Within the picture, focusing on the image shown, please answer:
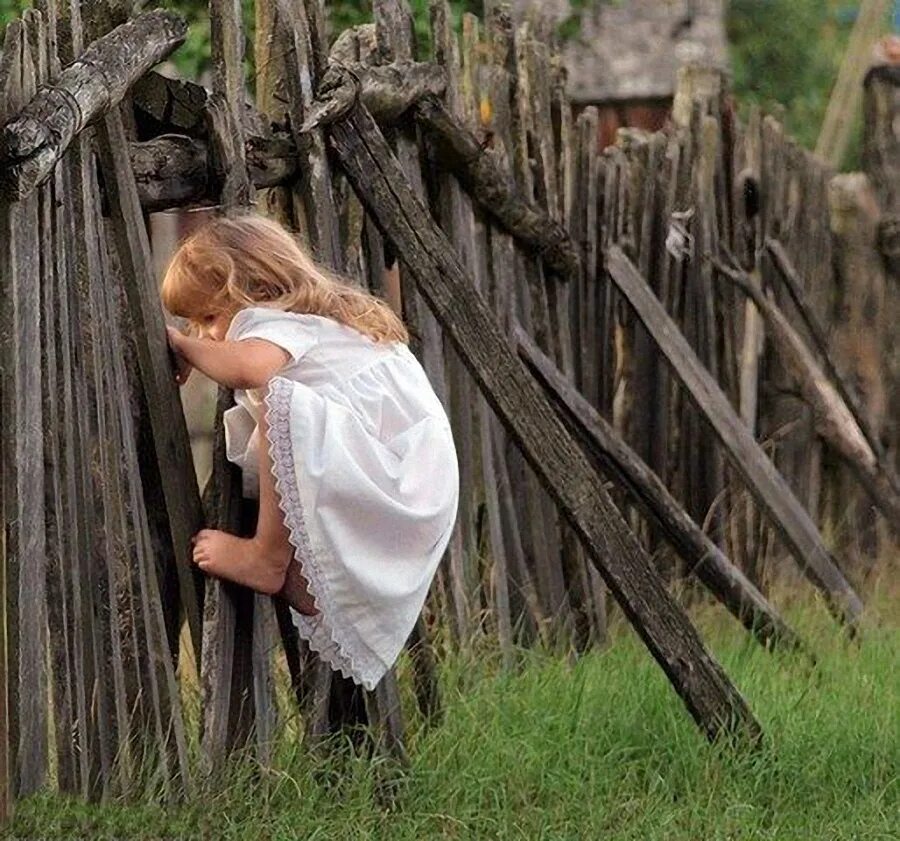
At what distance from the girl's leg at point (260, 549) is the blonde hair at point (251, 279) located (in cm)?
25

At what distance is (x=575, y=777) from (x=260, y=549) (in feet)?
2.78

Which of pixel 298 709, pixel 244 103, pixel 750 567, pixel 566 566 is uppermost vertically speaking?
pixel 244 103

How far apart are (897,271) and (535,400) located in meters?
4.80

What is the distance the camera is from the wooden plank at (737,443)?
688 cm

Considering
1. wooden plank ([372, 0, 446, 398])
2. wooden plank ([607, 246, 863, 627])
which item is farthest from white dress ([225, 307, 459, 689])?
wooden plank ([607, 246, 863, 627])

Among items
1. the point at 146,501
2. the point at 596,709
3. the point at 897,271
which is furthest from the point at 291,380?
the point at 897,271

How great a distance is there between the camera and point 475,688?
5277 millimetres

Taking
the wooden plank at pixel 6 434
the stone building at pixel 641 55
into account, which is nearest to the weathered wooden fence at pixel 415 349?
the wooden plank at pixel 6 434

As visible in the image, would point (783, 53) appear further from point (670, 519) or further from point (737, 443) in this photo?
point (670, 519)

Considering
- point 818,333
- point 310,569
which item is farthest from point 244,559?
point 818,333

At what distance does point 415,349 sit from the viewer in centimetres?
545

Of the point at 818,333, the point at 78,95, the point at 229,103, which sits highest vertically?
the point at 78,95

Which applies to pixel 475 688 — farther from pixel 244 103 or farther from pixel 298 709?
pixel 244 103

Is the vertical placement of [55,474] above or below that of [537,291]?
above
